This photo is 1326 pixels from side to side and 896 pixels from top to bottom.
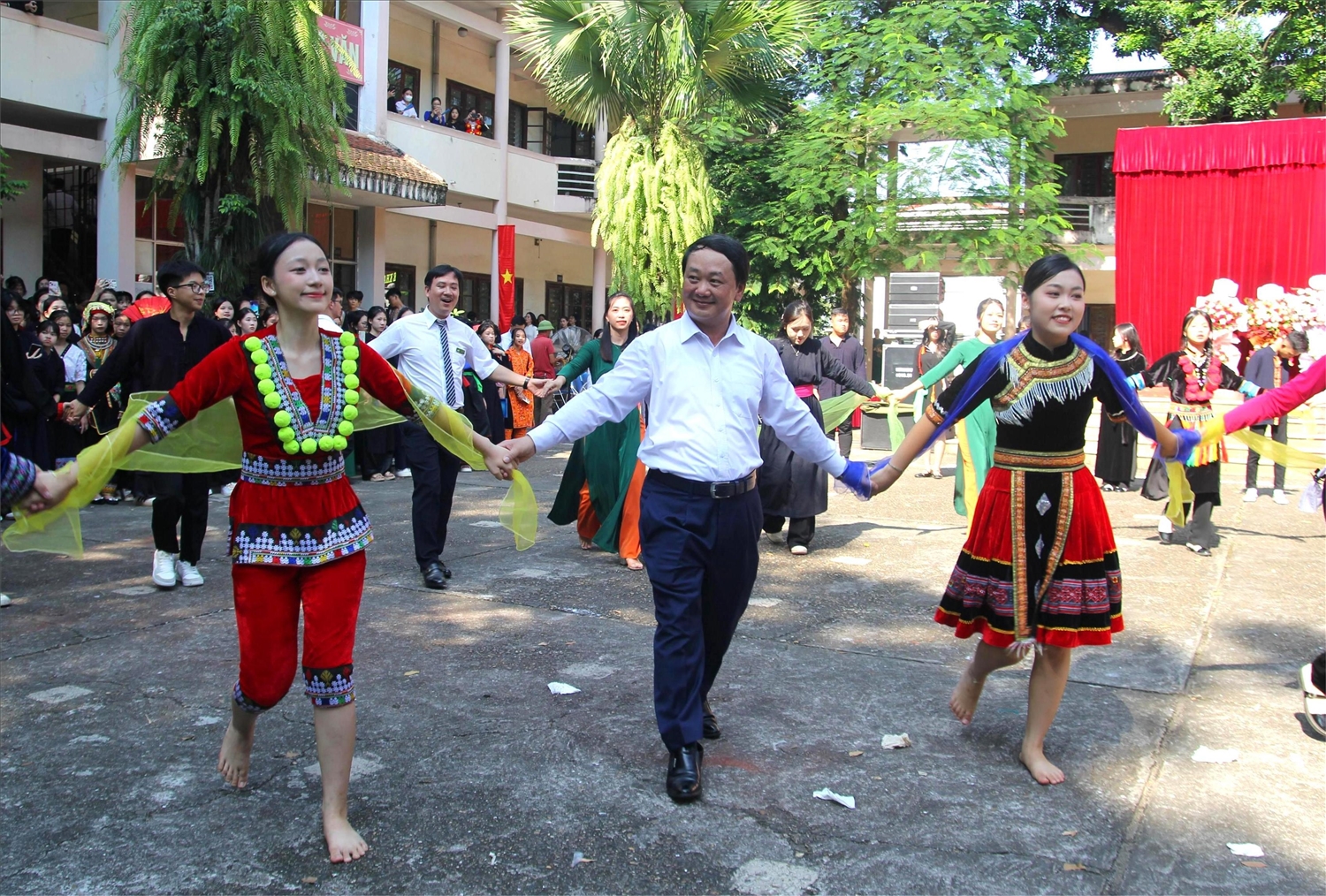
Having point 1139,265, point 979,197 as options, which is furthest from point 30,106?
point 1139,265

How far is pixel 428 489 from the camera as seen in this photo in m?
6.77

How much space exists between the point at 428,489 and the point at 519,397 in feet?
28.5

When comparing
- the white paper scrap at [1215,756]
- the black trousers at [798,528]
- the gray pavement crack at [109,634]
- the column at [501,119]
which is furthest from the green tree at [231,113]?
the column at [501,119]

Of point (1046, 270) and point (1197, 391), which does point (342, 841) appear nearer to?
point (1046, 270)

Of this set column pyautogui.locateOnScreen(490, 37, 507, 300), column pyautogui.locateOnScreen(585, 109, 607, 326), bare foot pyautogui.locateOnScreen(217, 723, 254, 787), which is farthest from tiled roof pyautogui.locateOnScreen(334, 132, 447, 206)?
bare foot pyautogui.locateOnScreen(217, 723, 254, 787)

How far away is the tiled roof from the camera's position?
17.7m

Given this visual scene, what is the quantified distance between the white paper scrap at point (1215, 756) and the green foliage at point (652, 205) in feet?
43.7

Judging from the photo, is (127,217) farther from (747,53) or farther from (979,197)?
(979,197)

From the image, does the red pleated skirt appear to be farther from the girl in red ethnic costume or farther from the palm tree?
the palm tree

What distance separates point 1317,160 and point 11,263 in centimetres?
2043

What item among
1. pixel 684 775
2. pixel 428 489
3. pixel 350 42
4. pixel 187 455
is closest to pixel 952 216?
pixel 350 42

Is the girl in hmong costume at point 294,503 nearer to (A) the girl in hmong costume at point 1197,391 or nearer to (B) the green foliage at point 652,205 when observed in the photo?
(A) the girl in hmong costume at point 1197,391

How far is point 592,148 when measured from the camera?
28.7 m

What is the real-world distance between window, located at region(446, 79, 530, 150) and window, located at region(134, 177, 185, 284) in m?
7.53
